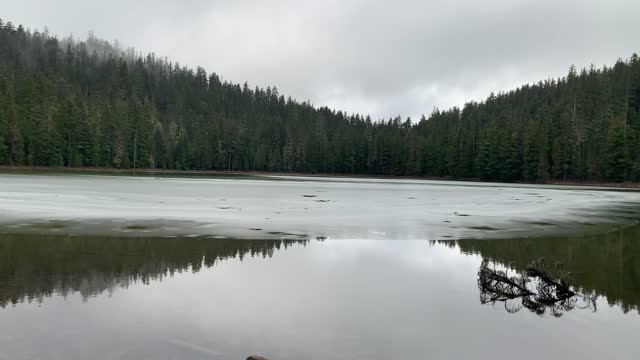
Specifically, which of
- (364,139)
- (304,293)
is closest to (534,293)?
(304,293)

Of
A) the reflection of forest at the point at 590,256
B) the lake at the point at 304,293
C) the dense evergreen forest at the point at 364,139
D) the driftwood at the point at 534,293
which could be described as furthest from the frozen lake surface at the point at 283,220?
the dense evergreen forest at the point at 364,139

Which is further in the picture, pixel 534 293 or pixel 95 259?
pixel 95 259

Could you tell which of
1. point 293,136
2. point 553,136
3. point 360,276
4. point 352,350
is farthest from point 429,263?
point 293,136

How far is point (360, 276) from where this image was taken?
42.8ft

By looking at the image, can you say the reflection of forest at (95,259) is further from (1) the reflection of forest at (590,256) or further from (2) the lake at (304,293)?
(1) the reflection of forest at (590,256)

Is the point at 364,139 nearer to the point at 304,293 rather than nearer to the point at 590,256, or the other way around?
the point at 590,256

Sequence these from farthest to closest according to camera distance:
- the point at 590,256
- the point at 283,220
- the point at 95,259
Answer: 1. the point at 283,220
2. the point at 590,256
3. the point at 95,259

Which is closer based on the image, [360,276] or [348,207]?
[360,276]

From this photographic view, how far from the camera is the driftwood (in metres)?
10.7

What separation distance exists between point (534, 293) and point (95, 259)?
10.8 meters

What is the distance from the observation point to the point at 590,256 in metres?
16.4

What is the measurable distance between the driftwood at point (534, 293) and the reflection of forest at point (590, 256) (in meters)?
0.87

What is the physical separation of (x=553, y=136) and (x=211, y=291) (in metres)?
112

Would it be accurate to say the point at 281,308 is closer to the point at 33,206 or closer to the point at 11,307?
the point at 11,307
